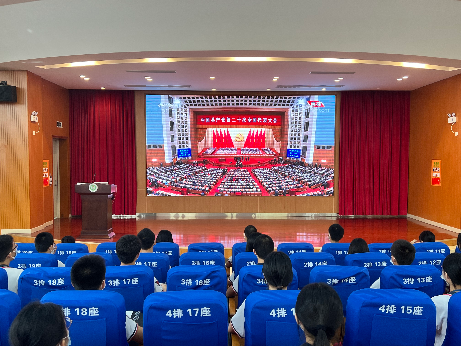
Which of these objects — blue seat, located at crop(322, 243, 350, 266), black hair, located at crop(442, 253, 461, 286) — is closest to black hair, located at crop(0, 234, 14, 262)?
blue seat, located at crop(322, 243, 350, 266)

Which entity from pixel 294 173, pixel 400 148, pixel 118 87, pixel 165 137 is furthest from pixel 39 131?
pixel 400 148

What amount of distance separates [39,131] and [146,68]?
281cm

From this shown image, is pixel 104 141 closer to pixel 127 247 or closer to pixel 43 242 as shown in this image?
pixel 43 242

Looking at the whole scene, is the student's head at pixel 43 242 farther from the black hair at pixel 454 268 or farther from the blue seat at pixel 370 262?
the black hair at pixel 454 268

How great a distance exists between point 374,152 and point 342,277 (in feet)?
28.9

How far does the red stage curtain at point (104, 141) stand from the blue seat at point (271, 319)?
923cm

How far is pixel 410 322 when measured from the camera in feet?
6.06

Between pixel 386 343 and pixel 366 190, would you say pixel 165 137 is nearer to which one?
pixel 366 190

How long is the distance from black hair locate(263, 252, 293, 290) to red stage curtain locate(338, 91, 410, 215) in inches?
353

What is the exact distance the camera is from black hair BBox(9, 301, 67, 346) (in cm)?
134

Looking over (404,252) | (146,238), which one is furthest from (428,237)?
(146,238)

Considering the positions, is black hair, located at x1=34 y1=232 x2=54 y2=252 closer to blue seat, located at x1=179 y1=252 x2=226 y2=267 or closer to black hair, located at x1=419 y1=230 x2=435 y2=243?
blue seat, located at x1=179 y1=252 x2=226 y2=267

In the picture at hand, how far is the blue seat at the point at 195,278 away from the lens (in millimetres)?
2623

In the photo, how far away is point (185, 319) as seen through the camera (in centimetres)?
186
